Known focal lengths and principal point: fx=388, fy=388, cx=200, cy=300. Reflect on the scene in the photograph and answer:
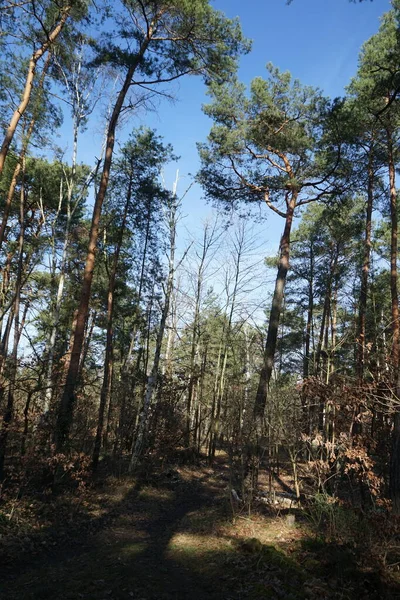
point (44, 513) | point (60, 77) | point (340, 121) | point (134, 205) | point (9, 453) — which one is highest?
point (60, 77)

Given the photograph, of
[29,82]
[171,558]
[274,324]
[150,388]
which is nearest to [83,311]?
[150,388]

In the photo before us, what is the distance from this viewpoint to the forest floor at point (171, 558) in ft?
14.7

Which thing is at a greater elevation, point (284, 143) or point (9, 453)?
point (284, 143)

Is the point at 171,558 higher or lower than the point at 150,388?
lower

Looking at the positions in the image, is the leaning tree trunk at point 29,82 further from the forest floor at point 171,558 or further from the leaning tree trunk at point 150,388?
the forest floor at point 171,558

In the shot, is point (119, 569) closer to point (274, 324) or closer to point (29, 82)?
point (274, 324)

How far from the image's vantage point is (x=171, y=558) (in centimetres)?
585

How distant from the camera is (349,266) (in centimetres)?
1889

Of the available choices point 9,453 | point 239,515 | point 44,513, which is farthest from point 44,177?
point 239,515

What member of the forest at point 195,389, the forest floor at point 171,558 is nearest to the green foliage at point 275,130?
the forest at point 195,389

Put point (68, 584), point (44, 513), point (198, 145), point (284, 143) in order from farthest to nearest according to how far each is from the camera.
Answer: point (198, 145), point (284, 143), point (44, 513), point (68, 584)

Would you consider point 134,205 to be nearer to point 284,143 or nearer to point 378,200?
point 284,143

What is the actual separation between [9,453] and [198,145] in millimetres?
10296

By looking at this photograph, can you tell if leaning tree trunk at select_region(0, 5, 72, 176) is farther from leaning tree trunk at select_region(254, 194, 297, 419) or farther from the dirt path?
the dirt path
